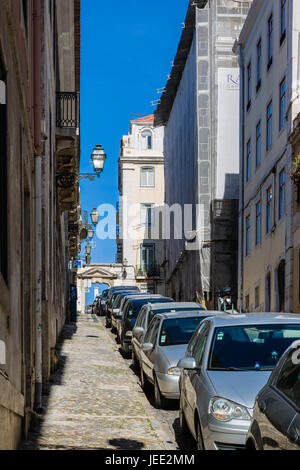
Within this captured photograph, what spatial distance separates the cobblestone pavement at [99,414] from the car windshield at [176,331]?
1089mm

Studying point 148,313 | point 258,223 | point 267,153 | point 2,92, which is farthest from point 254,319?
point 258,223

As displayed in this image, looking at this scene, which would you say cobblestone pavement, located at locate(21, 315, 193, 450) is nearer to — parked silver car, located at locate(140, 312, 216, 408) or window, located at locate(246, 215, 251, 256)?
parked silver car, located at locate(140, 312, 216, 408)

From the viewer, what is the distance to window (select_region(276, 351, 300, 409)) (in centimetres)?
554

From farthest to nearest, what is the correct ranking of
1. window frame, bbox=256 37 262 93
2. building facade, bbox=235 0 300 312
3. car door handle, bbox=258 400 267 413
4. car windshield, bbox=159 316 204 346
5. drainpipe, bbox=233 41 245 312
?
drainpipe, bbox=233 41 245 312, window frame, bbox=256 37 262 93, building facade, bbox=235 0 300 312, car windshield, bbox=159 316 204 346, car door handle, bbox=258 400 267 413

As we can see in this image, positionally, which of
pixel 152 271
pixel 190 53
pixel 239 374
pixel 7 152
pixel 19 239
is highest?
pixel 190 53

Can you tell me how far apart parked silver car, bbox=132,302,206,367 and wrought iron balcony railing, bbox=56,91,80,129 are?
5797 millimetres

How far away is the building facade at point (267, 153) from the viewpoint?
1029 inches

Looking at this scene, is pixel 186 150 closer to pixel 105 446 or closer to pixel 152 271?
pixel 152 271

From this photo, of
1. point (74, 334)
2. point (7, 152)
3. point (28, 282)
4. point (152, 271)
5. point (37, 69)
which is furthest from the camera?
point (152, 271)

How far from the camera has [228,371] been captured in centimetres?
850

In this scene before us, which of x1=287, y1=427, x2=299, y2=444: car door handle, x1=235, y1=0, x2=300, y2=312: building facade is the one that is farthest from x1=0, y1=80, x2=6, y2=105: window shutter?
x1=235, y1=0, x2=300, y2=312: building facade

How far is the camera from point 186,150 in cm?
4394

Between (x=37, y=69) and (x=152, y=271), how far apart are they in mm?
58582

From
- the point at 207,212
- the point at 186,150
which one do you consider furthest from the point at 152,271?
the point at 207,212
